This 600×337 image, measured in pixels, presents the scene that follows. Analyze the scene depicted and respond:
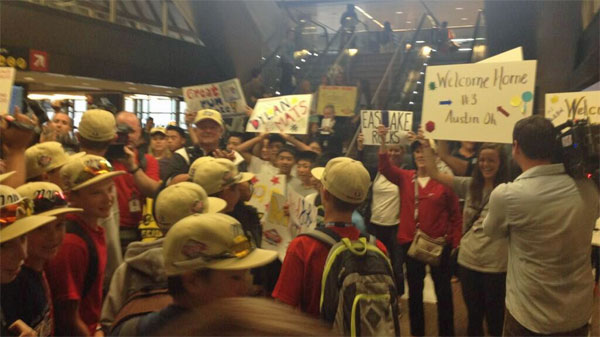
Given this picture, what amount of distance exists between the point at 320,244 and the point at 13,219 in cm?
121

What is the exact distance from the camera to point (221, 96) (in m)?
6.00

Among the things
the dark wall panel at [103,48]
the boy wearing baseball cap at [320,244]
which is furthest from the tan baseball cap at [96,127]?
the dark wall panel at [103,48]

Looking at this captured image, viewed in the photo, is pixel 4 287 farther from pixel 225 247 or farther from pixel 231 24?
pixel 231 24

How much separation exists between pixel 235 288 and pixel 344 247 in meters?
0.62

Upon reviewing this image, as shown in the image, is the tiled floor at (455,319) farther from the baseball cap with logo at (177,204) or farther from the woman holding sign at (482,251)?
the baseball cap with logo at (177,204)

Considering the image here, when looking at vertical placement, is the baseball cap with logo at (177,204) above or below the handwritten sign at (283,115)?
below

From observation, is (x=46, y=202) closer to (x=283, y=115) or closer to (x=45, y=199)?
(x=45, y=199)

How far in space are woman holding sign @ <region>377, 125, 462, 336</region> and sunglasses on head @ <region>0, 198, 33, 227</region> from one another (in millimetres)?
3011

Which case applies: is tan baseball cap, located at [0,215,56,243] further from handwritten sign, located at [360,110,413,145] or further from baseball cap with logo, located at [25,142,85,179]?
handwritten sign, located at [360,110,413,145]

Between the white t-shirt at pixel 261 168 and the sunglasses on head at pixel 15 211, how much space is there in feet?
8.33

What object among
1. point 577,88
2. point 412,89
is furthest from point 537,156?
point 412,89

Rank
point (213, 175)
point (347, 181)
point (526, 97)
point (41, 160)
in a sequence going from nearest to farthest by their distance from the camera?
point (347, 181) < point (213, 175) < point (41, 160) < point (526, 97)

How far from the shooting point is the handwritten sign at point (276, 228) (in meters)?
3.78

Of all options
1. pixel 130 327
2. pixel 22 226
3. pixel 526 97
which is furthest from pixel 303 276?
pixel 526 97
